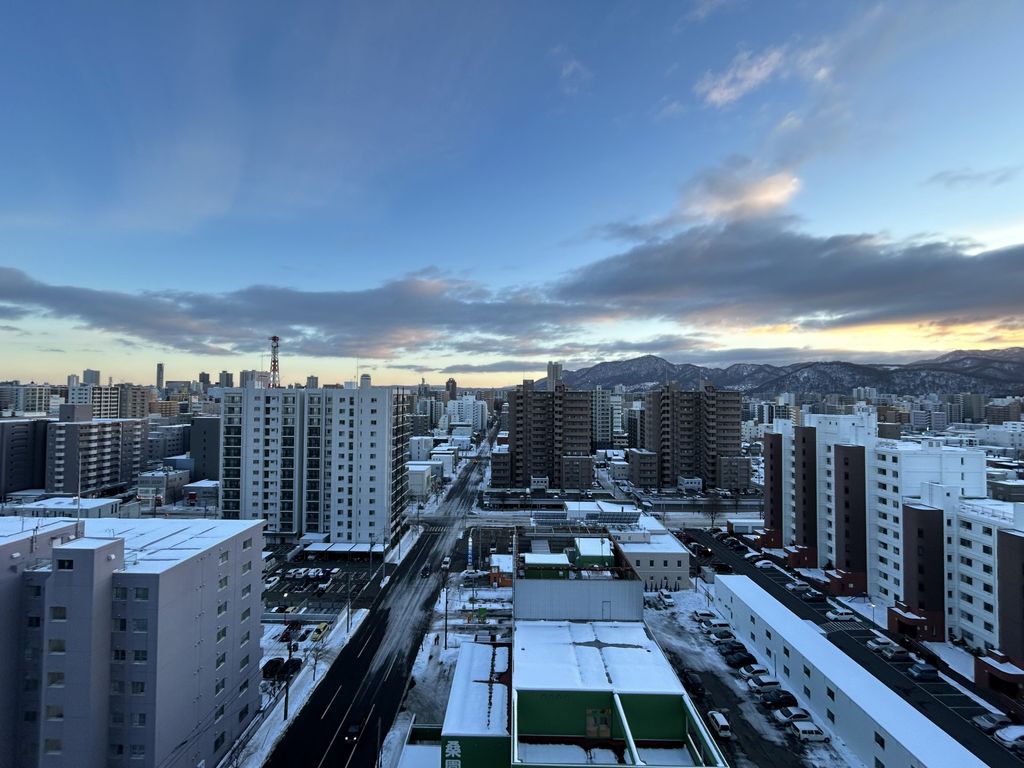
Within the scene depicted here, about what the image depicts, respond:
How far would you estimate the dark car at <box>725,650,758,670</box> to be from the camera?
2945cm

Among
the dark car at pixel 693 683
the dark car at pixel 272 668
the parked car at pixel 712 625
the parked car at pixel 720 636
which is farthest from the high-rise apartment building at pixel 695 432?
the dark car at pixel 272 668

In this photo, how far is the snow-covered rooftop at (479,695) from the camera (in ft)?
62.0

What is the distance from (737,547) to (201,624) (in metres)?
49.3

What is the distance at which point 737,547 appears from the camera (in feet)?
179

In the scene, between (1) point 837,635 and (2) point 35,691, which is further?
(1) point 837,635

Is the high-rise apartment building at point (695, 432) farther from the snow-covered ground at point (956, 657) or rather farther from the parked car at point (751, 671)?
the parked car at point (751, 671)

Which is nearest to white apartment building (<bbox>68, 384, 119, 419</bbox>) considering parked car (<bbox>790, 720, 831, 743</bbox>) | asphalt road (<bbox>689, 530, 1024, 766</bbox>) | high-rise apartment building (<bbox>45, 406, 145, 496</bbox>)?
high-rise apartment building (<bbox>45, 406, 145, 496</bbox>)

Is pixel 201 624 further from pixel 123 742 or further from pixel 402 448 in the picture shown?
pixel 402 448

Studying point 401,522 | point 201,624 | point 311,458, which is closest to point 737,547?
point 401,522

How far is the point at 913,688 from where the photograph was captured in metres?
27.0

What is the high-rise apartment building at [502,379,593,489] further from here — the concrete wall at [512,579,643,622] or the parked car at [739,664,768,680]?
the concrete wall at [512,579,643,622]

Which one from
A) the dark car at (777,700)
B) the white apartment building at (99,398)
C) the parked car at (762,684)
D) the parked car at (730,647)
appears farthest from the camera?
A: the white apartment building at (99,398)

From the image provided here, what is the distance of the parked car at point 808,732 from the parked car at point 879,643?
11291 mm

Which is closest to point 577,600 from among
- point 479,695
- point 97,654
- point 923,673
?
point 479,695
